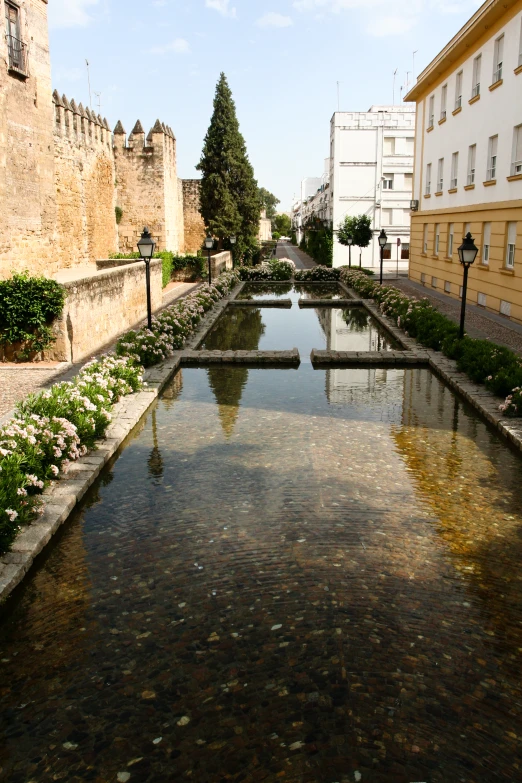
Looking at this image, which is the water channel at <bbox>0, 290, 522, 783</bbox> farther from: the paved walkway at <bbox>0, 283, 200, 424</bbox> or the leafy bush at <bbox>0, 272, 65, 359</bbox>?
the leafy bush at <bbox>0, 272, 65, 359</bbox>

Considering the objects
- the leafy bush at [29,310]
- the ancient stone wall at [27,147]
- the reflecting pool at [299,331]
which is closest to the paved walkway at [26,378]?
the leafy bush at [29,310]

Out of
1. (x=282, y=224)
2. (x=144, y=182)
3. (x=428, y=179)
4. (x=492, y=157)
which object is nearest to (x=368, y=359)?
(x=492, y=157)

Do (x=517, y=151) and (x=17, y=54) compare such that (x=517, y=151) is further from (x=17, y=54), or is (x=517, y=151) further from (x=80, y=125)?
(x=80, y=125)

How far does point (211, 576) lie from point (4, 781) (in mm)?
2019

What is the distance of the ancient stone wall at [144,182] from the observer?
101 feet

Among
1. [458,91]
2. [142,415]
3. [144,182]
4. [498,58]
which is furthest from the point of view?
[144,182]

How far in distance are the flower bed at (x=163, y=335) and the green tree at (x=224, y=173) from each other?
1748 centimetres

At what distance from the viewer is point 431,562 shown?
5.07 metres

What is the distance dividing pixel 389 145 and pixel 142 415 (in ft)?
127

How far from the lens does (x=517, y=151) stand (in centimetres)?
1647

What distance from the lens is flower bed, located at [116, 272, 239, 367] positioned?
38.4ft

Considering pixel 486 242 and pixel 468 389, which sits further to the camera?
pixel 486 242

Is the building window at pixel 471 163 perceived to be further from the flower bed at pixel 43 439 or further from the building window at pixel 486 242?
the flower bed at pixel 43 439

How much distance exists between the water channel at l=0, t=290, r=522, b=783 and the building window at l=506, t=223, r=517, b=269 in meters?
10.9
